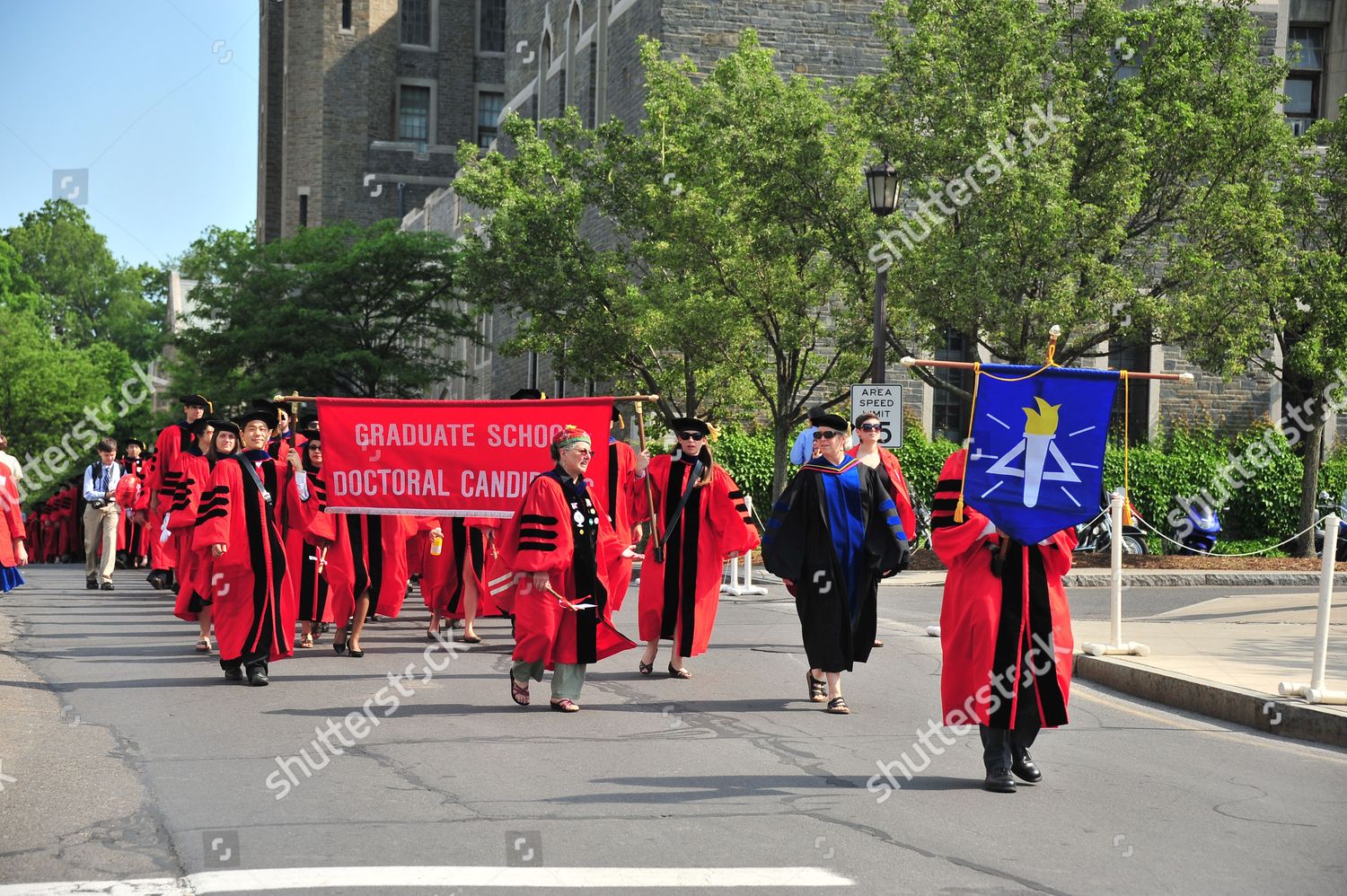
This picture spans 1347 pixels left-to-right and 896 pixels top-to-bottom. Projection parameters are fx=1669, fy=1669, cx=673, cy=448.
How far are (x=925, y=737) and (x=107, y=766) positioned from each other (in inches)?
174

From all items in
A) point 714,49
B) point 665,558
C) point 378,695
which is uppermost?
point 714,49

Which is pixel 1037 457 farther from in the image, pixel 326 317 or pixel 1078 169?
pixel 326 317

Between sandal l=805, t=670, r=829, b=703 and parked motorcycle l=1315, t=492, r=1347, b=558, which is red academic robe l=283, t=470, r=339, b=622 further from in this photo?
parked motorcycle l=1315, t=492, r=1347, b=558

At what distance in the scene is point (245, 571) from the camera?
1144 centimetres

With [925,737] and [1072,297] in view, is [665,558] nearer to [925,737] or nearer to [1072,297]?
[925,737]

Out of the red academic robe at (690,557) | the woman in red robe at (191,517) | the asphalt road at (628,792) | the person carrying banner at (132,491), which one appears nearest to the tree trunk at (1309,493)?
the asphalt road at (628,792)

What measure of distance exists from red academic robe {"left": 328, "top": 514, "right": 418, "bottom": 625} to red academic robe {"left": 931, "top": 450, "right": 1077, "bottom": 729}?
6333 millimetres

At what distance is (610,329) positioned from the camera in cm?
2894

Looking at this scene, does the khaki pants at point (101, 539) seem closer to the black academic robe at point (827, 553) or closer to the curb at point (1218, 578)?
the curb at point (1218, 578)

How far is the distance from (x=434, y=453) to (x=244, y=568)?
245cm

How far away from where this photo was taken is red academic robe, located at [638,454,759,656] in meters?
12.1

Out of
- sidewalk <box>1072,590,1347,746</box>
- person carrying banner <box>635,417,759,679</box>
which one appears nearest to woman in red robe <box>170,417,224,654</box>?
person carrying banner <box>635,417,759,679</box>

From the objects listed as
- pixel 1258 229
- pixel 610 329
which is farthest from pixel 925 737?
pixel 610 329

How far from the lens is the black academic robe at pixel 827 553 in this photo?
1043 cm
